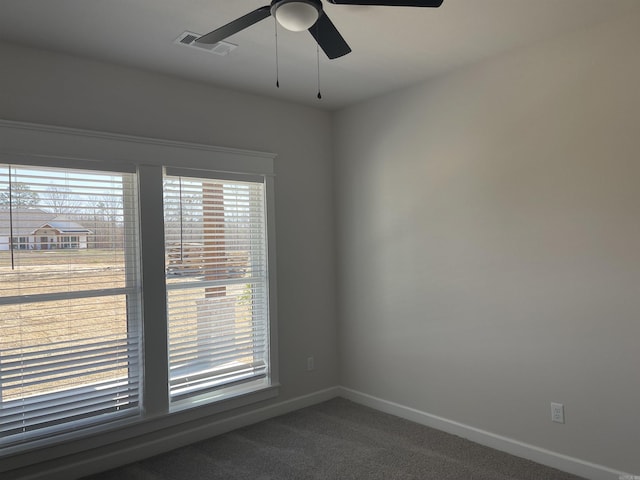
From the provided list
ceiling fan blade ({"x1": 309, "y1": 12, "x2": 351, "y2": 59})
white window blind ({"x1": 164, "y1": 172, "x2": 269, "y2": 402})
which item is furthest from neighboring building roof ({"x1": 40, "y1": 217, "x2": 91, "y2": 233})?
ceiling fan blade ({"x1": 309, "y1": 12, "x2": 351, "y2": 59})

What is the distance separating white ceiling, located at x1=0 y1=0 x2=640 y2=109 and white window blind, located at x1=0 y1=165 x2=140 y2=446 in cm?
82

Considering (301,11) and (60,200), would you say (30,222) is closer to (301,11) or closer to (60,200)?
(60,200)

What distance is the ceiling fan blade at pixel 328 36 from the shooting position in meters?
1.99

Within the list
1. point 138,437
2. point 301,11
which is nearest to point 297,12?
point 301,11

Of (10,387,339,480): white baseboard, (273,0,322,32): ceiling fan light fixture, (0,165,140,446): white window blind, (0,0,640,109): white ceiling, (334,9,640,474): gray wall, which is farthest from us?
(10,387,339,480): white baseboard

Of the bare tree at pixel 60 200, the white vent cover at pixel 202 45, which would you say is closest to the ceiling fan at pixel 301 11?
the white vent cover at pixel 202 45

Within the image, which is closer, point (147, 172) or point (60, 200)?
point (60, 200)

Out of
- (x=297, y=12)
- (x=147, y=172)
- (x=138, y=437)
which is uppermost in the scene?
(x=297, y=12)

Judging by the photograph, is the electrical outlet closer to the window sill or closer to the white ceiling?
the window sill

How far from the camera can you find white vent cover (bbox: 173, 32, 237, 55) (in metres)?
2.67

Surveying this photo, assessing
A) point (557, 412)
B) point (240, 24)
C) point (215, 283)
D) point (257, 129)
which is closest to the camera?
point (240, 24)

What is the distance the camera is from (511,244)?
3.06m

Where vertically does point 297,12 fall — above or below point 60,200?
above

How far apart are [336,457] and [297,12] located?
106 inches
